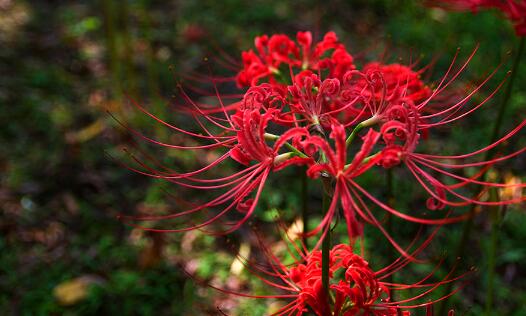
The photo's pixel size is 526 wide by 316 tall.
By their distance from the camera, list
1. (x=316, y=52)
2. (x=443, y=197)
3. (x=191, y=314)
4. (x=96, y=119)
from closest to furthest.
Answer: (x=443, y=197) → (x=316, y=52) → (x=191, y=314) → (x=96, y=119)

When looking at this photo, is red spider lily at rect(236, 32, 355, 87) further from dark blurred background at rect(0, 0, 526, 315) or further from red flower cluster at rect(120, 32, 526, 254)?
dark blurred background at rect(0, 0, 526, 315)

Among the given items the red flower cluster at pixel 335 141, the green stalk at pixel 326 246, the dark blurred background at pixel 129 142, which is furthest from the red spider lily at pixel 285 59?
the green stalk at pixel 326 246

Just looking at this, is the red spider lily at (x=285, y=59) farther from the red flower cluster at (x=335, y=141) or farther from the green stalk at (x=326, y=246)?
the green stalk at (x=326, y=246)

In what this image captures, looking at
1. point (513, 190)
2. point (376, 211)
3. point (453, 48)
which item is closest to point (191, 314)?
point (376, 211)

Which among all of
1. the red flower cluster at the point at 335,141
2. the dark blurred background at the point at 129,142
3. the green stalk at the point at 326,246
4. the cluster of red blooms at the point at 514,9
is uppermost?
the cluster of red blooms at the point at 514,9

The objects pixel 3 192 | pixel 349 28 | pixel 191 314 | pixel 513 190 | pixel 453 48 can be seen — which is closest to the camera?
pixel 191 314

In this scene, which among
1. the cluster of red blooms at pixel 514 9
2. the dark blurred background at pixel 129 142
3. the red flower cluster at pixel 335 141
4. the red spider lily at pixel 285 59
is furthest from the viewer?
the dark blurred background at pixel 129 142

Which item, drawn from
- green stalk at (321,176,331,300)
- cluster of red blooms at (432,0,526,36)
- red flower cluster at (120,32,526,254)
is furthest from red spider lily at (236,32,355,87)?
green stalk at (321,176,331,300)

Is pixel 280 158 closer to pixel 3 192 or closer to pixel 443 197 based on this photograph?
pixel 443 197
